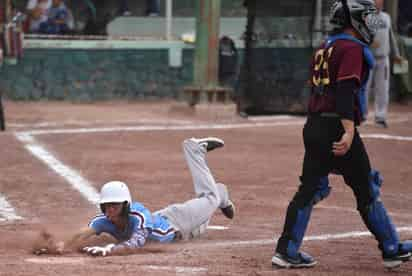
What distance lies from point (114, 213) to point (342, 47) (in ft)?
6.27

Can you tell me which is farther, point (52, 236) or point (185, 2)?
point (185, 2)

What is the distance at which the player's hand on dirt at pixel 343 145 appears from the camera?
5926mm

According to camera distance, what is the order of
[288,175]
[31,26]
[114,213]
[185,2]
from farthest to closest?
[185,2] → [31,26] → [288,175] → [114,213]

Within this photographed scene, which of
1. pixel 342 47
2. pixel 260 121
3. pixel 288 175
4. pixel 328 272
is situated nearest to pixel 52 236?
pixel 328 272

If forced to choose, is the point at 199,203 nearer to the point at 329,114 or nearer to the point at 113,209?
the point at 113,209

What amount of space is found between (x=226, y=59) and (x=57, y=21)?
3.05m

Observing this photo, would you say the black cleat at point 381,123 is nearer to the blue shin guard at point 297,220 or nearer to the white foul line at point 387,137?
the white foul line at point 387,137

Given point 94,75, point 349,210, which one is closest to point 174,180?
point 349,210

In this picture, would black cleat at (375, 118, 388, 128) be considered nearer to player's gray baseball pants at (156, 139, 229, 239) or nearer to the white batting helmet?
player's gray baseball pants at (156, 139, 229, 239)

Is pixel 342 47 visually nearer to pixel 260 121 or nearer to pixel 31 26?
pixel 260 121

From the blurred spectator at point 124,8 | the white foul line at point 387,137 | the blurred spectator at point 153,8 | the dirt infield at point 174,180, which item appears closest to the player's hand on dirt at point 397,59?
the dirt infield at point 174,180

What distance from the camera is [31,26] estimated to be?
57.3 ft

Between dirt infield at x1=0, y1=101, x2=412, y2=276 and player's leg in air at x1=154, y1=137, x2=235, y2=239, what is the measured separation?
14 cm

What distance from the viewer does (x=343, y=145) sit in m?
5.93
